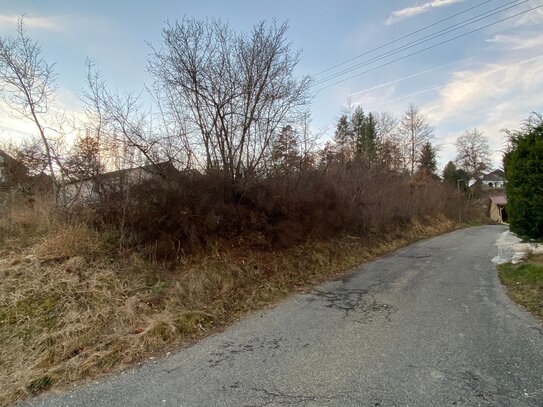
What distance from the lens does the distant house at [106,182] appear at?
6.32 m

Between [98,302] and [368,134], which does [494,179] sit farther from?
[98,302]

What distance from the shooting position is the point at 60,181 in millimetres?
6840

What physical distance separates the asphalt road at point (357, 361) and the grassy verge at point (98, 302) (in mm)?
386

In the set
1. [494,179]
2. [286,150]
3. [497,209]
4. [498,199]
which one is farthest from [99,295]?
[494,179]

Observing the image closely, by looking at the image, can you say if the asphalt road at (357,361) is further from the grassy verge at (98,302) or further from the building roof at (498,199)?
the building roof at (498,199)

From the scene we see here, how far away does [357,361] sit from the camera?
3.44m

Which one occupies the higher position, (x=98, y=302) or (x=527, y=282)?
(x=98, y=302)

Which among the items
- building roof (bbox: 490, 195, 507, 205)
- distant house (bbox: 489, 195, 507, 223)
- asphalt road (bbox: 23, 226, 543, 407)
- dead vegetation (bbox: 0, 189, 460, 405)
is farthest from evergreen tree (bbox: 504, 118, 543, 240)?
building roof (bbox: 490, 195, 507, 205)

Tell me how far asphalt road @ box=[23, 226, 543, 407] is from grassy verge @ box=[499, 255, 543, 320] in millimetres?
278

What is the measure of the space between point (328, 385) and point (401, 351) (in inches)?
46.6

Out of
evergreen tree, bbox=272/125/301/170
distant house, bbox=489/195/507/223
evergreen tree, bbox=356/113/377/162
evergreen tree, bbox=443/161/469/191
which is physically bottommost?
distant house, bbox=489/195/507/223

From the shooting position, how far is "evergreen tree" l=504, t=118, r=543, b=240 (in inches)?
259

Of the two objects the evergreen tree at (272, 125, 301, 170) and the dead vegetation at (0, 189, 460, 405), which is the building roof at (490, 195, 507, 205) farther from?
the dead vegetation at (0, 189, 460, 405)

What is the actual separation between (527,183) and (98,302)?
29.1 feet
